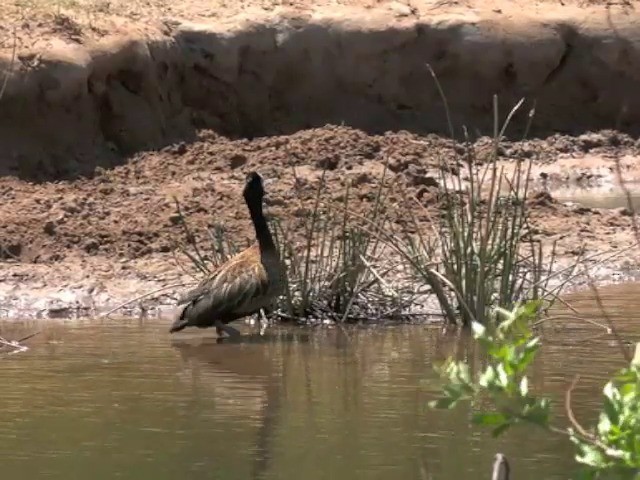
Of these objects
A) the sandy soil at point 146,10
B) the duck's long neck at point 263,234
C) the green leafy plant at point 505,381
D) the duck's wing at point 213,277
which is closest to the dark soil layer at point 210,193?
the duck's long neck at point 263,234

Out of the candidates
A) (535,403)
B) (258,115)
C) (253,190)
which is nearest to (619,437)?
(535,403)

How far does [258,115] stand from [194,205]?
15.6ft

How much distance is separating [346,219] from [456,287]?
0.93 meters

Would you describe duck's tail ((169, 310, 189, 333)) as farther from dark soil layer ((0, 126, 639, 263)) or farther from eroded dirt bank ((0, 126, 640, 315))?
dark soil layer ((0, 126, 639, 263))

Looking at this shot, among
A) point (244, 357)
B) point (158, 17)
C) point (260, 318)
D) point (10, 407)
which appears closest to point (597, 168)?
point (158, 17)

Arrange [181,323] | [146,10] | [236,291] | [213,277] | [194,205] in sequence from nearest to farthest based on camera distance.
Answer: [236,291]
[181,323]
[213,277]
[194,205]
[146,10]

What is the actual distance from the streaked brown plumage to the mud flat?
118 centimetres

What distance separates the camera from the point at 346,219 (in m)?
11.3

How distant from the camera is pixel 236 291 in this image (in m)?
11.0

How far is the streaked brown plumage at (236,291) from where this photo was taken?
11000 mm

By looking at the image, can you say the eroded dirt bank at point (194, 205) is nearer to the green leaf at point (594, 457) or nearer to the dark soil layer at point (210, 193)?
the dark soil layer at point (210, 193)

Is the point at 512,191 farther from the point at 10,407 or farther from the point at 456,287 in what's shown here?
the point at 10,407

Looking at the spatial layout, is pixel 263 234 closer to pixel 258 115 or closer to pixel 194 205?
pixel 194 205

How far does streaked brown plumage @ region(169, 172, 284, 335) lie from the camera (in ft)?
36.1
